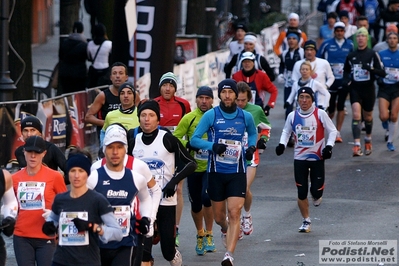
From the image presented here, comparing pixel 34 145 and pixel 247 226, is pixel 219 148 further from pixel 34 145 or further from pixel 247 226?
pixel 34 145

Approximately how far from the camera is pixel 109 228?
25.0 feet

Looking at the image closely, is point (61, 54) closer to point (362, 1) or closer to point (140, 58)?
point (140, 58)

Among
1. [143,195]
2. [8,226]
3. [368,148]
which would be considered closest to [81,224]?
[8,226]

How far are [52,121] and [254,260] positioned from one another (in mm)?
5111

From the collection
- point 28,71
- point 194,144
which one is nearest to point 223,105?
point 194,144

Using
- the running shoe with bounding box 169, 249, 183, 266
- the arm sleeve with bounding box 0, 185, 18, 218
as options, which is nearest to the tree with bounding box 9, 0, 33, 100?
the running shoe with bounding box 169, 249, 183, 266

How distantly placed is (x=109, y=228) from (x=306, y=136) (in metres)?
5.13

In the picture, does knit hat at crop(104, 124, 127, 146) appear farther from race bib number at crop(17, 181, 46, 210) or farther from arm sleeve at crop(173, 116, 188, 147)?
arm sleeve at crop(173, 116, 188, 147)

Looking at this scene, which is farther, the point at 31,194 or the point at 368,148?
the point at 368,148

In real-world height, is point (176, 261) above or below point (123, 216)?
below

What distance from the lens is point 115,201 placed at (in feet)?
26.1

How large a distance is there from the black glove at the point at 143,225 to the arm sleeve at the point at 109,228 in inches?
17.4

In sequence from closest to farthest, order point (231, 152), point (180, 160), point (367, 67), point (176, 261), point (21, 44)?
point (180, 160), point (176, 261), point (231, 152), point (21, 44), point (367, 67)

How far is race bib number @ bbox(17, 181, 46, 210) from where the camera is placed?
8.44 meters
